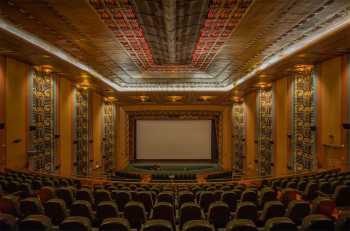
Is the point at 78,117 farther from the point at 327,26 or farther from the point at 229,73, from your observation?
the point at 327,26

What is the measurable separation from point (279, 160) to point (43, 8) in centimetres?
1419

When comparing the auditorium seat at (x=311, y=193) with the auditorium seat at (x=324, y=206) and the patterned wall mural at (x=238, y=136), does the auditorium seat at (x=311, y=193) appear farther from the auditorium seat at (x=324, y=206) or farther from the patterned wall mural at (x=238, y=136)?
the patterned wall mural at (x=238, y=136)

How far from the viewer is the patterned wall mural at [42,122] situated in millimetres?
12938

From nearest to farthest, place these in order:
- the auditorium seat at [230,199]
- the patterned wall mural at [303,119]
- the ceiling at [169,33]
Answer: the auditorium seat at [230,199]
the ceiling at [169,33]
the patterned wall mural at [303,119]

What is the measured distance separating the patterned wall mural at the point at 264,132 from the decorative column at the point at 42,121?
485 inches

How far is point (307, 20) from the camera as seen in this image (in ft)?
28.5

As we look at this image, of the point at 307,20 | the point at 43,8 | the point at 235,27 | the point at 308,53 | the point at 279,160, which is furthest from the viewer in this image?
the point at 279,160

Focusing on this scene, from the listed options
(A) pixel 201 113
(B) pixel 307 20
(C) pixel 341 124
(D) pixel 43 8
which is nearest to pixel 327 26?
(B) pixel 307 20

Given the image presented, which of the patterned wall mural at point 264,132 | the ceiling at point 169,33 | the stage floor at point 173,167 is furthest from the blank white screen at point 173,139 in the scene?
the ceiling at point 169,33

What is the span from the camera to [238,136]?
81.1 ft

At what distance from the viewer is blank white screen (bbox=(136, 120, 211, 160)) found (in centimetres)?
2870

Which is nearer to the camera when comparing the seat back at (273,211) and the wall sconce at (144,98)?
the seat back at (273,211)

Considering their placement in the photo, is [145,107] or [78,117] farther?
[145,107]

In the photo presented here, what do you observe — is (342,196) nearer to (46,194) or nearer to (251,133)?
(46,194)
